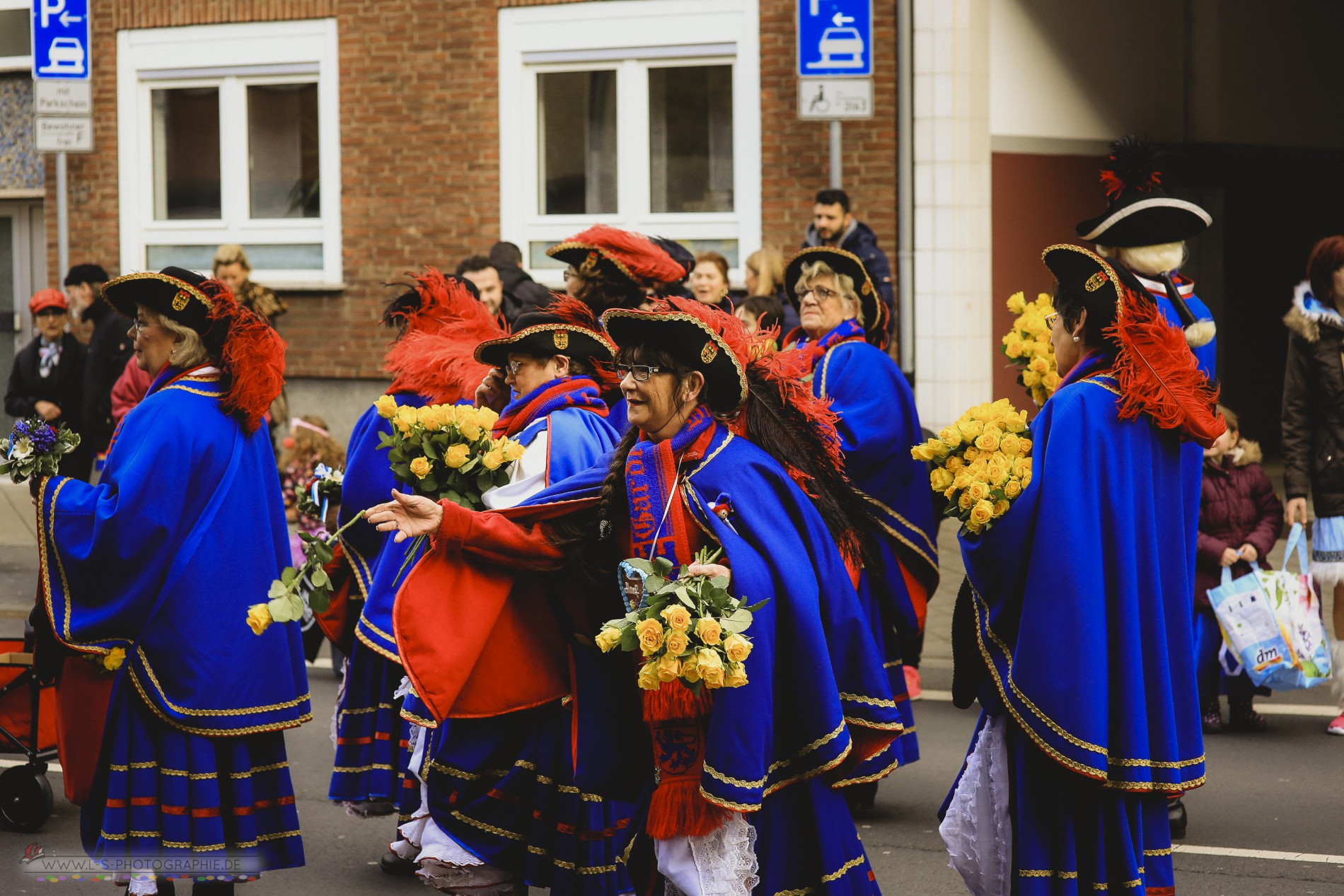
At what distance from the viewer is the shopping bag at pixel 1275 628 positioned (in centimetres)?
771

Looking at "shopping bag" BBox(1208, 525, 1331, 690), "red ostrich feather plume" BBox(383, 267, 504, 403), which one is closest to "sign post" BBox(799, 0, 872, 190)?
"shopping bag" BBox(1208, 525, 1331, 690)

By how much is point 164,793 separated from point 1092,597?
2851 mm

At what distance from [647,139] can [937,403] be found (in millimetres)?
3500

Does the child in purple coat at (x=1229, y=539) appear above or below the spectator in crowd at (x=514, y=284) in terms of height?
below

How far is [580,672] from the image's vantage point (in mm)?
4730

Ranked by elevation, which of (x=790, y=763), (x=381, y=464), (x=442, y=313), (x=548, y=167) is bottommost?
(x=790, y=763)

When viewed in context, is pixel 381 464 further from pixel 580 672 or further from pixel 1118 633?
pixel 1118 633

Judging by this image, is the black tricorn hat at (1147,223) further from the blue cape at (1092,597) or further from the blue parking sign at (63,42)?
the blue parking sign at (63,42)

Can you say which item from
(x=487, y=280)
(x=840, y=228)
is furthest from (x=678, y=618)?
→ (x=840, y=228)

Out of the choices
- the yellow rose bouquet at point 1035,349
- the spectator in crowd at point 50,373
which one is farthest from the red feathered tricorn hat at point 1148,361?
the spectator in crowd at point 50,373

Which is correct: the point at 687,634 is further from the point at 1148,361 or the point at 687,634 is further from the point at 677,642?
the point at 1148,361

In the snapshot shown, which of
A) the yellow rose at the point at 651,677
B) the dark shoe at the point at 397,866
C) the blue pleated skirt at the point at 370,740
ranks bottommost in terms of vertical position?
the dark shoe at the point at 397,866

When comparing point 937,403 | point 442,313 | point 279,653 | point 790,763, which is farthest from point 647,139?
point 790,763

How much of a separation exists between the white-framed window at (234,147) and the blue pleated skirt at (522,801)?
34.5 ft
